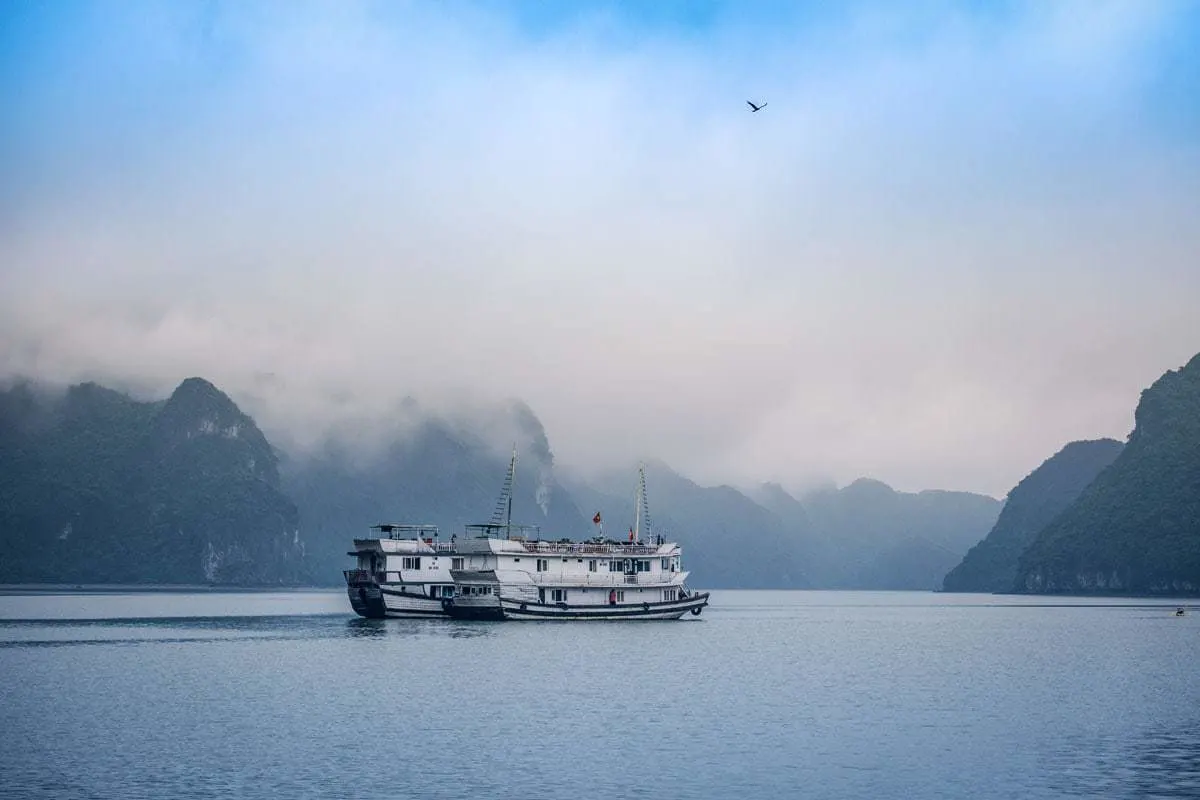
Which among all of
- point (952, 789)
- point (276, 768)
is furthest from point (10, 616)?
point (952, 789)

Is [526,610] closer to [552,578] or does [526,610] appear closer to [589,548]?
[552,578]

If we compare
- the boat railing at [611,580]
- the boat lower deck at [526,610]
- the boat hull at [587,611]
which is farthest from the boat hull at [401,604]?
the boat railing at [611,580]

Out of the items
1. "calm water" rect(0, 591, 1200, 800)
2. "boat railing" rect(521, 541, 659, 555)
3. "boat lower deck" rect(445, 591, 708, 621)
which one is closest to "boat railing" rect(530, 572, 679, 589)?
"boat lower deck" rect(445, 591, 708, 621)

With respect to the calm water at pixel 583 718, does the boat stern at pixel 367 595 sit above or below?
above

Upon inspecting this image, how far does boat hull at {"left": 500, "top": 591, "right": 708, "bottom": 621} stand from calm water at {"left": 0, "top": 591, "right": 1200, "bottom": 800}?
10.6m

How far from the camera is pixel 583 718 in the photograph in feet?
198

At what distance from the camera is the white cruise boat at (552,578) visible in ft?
410

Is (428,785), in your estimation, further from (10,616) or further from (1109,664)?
(10,616)

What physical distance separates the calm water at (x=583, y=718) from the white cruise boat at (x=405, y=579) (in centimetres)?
1242

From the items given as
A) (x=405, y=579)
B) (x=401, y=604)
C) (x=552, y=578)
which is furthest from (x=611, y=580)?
(x=401, y=604)

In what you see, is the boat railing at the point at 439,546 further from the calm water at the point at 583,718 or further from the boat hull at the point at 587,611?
the calm water at the point at 583,718

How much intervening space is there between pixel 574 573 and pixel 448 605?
1342 cm

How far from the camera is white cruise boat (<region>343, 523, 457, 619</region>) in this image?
127938mm

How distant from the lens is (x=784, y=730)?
56938mm
